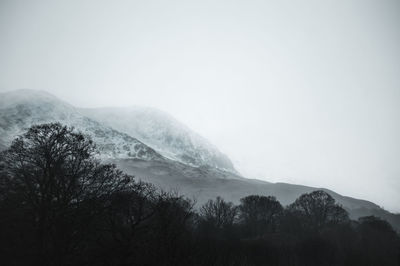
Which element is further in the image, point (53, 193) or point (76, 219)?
point (53, 193)

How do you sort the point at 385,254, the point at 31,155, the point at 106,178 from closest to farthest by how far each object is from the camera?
the point at 31,155, the point at 106,178, the point at 385,254

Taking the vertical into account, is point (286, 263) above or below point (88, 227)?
below

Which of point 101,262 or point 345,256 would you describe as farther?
point 345,256

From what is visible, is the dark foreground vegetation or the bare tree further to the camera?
the bare tree

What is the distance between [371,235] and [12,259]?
66.9 meters

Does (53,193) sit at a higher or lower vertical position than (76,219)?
higher

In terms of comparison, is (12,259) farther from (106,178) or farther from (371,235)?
(371,235)

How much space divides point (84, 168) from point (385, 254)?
179 ft

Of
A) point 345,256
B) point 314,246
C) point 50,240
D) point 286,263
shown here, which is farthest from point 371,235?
point 50,240

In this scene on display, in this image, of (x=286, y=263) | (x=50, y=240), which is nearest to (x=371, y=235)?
(x=286, y=263)

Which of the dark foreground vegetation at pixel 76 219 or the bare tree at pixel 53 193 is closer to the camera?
the dark foreground vegetation at pixel 76 219

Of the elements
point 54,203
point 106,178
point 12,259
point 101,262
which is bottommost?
point 12,259

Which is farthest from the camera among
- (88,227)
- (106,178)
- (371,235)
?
(371,235)

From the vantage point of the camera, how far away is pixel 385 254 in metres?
46.5
